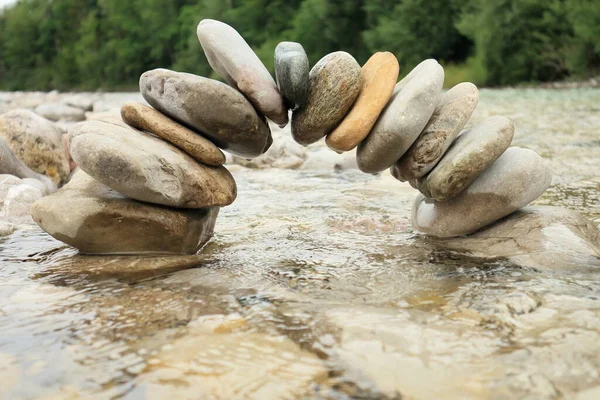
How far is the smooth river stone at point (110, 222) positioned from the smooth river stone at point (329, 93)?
0.85 m

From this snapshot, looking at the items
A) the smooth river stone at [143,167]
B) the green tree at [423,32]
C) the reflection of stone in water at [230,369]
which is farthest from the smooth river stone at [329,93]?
the green tree at [423,32]

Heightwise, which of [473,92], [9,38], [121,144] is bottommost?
[121,144]

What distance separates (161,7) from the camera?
55.7 m

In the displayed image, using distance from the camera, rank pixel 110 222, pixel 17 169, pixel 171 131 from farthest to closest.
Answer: pixel 17 169 < pixel 171 131 < pixel 110 222

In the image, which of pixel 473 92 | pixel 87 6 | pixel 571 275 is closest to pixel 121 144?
pixel 473 92

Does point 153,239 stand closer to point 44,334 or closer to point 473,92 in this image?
point 44,334

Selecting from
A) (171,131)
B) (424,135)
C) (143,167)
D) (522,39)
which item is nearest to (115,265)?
(143,167)

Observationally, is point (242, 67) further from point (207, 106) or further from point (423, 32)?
point (423, 32)

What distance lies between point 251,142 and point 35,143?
9.24ft

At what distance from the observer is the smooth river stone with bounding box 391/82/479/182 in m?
3.34

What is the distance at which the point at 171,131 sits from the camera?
3.29m

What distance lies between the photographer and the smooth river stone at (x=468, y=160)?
3.22 m

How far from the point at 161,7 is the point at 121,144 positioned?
56.7 meters

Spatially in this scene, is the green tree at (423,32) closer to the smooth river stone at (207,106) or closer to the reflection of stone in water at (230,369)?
the smooth river stone at (207,106)
